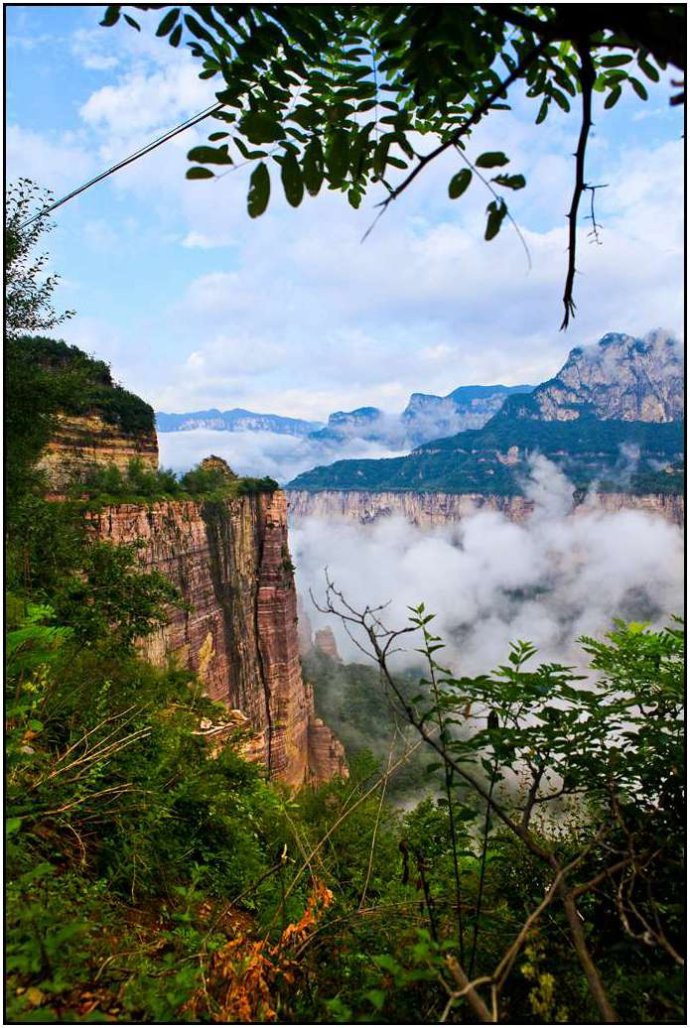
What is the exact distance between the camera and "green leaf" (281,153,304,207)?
76.8 inches

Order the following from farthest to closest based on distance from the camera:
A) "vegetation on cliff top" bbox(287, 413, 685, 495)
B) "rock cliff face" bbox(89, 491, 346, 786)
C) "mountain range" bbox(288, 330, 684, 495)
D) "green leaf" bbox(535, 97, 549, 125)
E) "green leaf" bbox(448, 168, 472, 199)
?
"mountain range" bbox(288, 330, 684, 495), "vegetation on cliff top" bbox(287, 413, 685, 495), "rock cliff face" bbox(89, 491, 346, 786), "green leaf" bbox(535, 97, 549, 125), "green leaf" bbox(448, 168, 472, 199)

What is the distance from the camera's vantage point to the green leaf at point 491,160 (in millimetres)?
1933

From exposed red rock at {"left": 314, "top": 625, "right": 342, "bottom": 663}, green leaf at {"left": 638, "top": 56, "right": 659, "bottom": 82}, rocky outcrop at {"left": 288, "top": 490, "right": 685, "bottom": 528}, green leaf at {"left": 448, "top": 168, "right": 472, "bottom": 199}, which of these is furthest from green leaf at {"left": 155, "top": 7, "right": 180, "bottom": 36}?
rocky outcrop at {"left": 288, "top": 490, "right": 685, "bottom": 528}

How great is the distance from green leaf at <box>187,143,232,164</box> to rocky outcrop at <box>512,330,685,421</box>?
121 meters

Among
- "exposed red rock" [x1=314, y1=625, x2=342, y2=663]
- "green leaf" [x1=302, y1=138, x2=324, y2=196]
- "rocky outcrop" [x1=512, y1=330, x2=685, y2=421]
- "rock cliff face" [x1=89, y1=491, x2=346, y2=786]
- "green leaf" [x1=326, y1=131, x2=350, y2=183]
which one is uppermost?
"rocky outcrop" [x1=512, y1=330, x2=685, y2=421]

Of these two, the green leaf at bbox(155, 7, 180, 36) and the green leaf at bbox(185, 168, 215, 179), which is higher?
the green leaf at bbox(155, 7, 180, 36)

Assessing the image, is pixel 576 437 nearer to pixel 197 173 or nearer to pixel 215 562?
pixel 215 562

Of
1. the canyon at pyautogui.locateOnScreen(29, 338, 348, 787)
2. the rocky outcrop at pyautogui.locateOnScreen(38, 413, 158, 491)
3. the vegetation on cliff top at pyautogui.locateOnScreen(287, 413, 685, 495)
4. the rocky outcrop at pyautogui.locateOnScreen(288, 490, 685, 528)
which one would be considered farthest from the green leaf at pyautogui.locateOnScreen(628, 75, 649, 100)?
the rocky outcrop at pyautogui.locateOnScreen(288, 490, 685, 528)

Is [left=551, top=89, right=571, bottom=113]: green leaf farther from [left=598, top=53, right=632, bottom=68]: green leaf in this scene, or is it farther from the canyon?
the canyon

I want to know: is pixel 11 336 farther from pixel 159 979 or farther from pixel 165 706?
pixel 159 979

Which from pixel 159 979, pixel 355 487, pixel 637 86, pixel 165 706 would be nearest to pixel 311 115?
pixel 637 86

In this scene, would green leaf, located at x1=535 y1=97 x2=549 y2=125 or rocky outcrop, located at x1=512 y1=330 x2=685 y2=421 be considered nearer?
green leaf, located at x1=535 y1=97 x2=549 y2=125

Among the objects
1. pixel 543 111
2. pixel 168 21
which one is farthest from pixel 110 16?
pixel 543 111

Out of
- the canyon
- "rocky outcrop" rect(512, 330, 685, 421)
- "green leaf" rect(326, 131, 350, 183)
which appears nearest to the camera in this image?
"green leaf" rect(326, 131, 350, 183)
